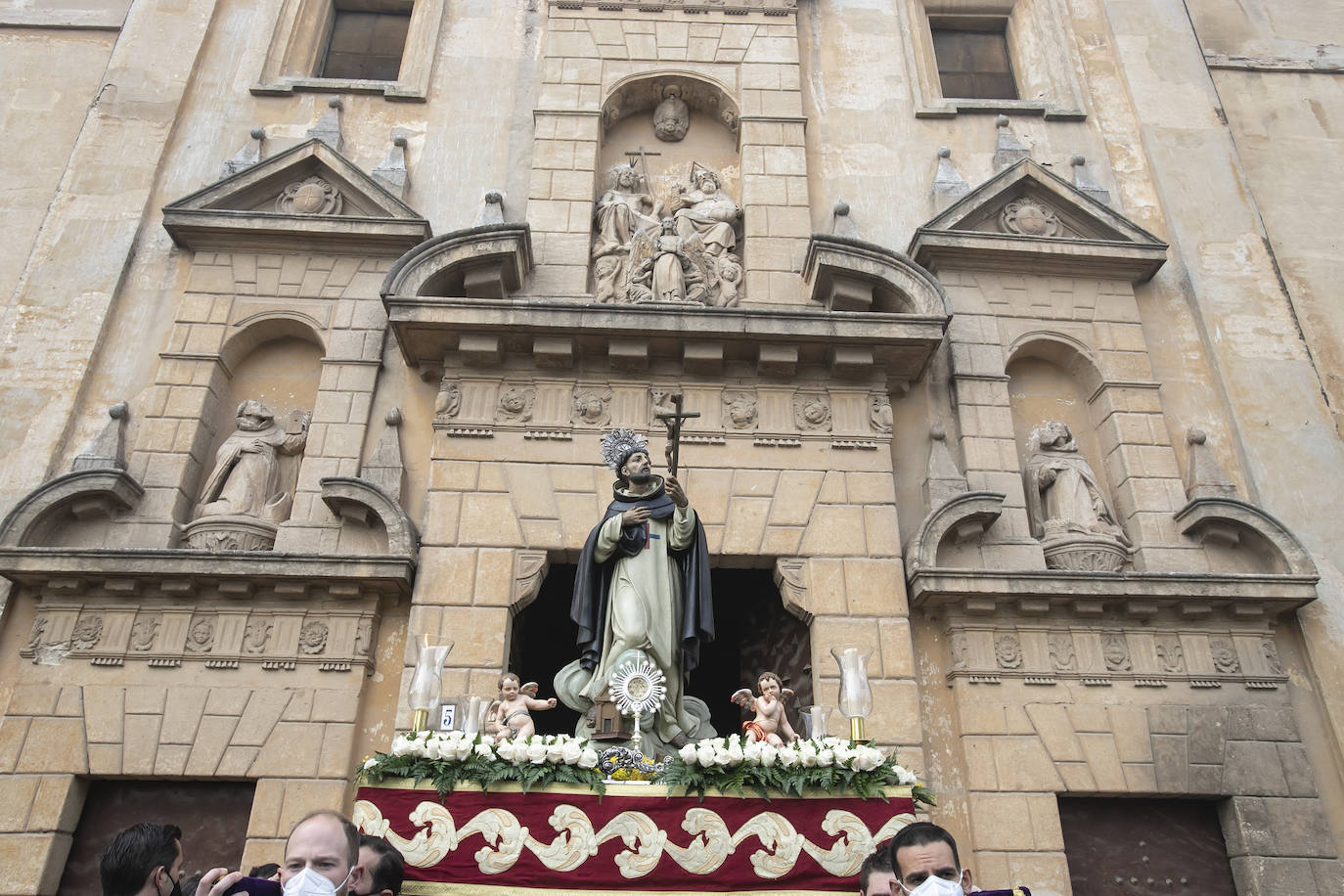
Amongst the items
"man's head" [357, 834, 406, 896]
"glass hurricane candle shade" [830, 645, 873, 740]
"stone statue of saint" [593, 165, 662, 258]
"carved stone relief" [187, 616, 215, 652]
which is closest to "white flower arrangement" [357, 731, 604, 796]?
"glass hurricane candle shade" [830, 645, 873, 740]

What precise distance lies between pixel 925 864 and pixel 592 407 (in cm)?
667

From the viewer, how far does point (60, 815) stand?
846cm

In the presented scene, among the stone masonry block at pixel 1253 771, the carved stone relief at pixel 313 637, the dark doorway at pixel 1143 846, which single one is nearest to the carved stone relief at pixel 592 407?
the carved stone relief at pixel 313 637

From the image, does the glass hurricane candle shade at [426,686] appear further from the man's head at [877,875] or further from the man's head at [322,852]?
the man's head at [877,875]

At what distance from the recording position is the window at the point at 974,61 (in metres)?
14.0

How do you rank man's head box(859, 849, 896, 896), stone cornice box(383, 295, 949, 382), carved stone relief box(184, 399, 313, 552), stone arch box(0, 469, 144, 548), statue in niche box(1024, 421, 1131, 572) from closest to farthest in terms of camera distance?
man's head box(859, 849, 896, 896) → stone arch box(0, 469, 144, 548) → carved stone relief box(184, 399, 313, 552) → statue in niche box(1024, 421, 1131, 572) → stone cornice box(383, 295, 949, 382)

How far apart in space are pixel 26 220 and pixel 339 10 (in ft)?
16.3

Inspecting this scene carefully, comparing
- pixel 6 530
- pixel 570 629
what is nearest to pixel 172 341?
pixel 6 530

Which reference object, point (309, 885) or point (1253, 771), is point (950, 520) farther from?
point (309, 885)

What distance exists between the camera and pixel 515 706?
7.75 meters

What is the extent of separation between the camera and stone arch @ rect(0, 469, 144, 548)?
936 centimetres

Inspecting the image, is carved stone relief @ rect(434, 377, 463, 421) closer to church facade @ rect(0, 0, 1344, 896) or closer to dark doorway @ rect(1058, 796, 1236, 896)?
church facade @ rect(0, 0, 1344, 896)

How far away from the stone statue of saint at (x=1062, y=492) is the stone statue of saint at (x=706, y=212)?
385 centimetres

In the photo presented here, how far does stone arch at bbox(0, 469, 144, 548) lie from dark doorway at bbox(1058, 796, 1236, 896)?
8.61 m
